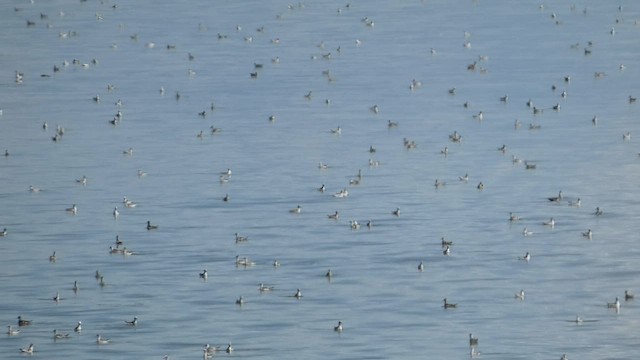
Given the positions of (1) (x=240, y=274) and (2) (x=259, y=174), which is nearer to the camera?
(1) (x=240, y=274)

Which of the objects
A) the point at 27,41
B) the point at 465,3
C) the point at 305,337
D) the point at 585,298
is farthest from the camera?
the point at 465,3

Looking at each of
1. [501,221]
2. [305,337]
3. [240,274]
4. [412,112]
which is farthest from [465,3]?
[305,337]

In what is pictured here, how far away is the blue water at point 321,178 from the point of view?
292ft

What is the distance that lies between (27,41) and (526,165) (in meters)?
56.0

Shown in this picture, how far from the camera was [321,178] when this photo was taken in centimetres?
11744

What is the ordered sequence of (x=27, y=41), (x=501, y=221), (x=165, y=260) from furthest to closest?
(x=27, y=41), (x=501, y=221), (x=165, y=260)

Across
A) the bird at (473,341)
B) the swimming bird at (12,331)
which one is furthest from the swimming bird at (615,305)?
the swimming bird at (12,331)

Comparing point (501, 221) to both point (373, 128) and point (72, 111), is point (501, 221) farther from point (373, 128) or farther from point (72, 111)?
point (72, 111)

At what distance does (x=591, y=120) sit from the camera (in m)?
130

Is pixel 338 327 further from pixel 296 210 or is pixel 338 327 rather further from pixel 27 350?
pixel 296 210

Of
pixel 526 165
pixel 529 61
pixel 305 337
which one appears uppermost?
pixel 529 61

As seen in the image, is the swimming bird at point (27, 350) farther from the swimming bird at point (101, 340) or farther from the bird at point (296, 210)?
the bird at point (296, 210)

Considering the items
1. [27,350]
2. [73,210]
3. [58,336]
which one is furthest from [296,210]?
[27,350]

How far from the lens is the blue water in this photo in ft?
→ 292
